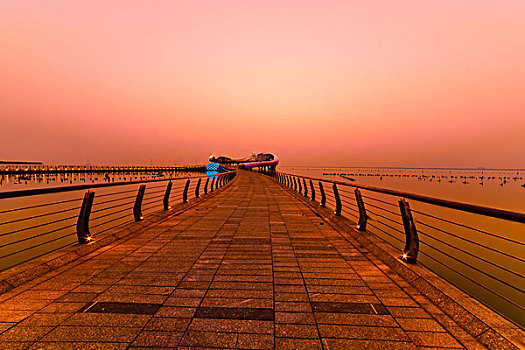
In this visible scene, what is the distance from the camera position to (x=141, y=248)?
5660mm

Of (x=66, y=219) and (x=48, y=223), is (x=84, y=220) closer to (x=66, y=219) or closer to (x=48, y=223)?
(x=48, y=223)

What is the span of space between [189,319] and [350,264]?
2.99 metres

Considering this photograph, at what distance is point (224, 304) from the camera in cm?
331

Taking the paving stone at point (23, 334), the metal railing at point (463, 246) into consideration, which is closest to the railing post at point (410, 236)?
the metal railing at point (463, 246)

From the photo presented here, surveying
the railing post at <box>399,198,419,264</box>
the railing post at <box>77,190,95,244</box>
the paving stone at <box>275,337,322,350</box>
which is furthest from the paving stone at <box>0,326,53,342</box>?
the railing post at <box>399,198,419,264</box>

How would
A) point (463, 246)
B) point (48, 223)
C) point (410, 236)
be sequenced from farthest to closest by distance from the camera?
1. point (463, 246)
2. point (410, 236)
3. point (48, 223)

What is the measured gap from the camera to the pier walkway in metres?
2.63

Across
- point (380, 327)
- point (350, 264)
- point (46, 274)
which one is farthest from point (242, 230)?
point (380, 327)

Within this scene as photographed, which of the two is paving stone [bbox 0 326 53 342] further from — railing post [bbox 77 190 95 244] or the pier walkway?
railing post [bbox 77 190 95 244]

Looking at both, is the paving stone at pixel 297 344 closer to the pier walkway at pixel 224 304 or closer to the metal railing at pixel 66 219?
the pier walkway at pixel 224 304

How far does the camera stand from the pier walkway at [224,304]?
2.63 meters

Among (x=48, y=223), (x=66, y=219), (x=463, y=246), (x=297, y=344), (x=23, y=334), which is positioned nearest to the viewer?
(x=297, y=344)

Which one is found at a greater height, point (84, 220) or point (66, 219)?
point (84, 220)

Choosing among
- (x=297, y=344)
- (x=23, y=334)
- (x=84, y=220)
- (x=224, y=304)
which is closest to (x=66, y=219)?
(x=84, y=220)
